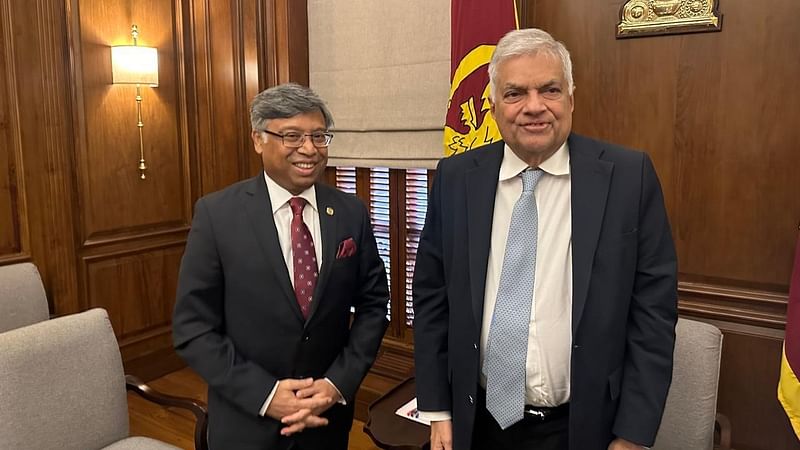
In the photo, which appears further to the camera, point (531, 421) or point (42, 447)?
point (42, 447)

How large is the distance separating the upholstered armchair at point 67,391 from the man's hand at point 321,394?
605mm

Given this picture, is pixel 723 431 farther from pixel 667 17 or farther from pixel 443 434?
pixel 667 17

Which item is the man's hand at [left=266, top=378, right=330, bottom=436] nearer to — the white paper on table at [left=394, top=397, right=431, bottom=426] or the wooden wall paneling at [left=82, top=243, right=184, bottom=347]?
the white paper on table at [left=394, top=397, right=431, bottom=426]

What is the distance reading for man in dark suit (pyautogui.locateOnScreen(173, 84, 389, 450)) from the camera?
5.41ft

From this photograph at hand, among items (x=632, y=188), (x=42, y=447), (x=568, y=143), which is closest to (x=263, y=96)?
(x=568, y=143)

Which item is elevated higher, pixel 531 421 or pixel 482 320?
pixel 482 320

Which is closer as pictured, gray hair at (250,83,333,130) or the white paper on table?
gray hair at (250,83,333,130)

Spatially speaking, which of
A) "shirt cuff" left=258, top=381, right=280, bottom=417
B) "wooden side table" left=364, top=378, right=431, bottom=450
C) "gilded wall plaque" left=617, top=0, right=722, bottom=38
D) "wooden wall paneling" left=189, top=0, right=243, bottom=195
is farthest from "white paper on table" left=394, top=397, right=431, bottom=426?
"wooden wall paneling" left=189, top=0, right=243, bottom=195

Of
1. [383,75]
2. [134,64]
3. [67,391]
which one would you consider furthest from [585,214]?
[134,64]

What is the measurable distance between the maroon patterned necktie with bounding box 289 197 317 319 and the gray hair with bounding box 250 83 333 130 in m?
0.23

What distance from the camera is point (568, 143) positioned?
149 centimetres

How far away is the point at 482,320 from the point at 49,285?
2.82m

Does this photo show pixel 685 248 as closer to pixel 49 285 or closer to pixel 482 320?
pixel 482 320

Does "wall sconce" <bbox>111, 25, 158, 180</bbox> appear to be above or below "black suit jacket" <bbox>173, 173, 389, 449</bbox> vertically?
above
